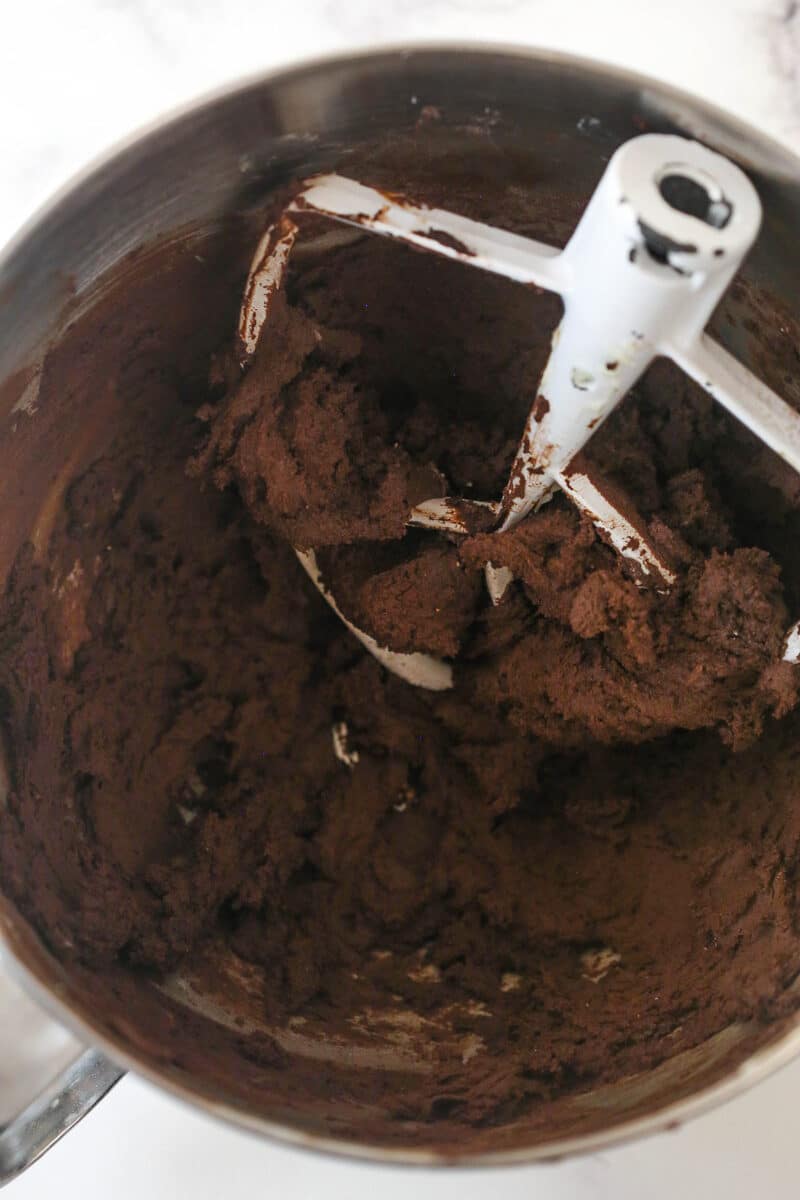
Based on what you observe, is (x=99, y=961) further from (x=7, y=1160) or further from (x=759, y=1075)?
(x=759, y=1075)

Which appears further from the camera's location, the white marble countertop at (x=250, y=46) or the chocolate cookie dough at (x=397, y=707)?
the white marble countertop at (x=250, y=46)

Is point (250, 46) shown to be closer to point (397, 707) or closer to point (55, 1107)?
point (397, 707)

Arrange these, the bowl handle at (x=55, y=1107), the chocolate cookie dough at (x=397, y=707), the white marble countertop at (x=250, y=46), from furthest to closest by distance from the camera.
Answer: the white marble countertop at (x=250, y=46), the chocolate cookie dough at (x=397, y=707), the bowl handle at (x=55, y=1107)

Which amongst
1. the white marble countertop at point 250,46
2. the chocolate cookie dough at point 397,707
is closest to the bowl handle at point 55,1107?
the chocolate cookie dough at point 397,707

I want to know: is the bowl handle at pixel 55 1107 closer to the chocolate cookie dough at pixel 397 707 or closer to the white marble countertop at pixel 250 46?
the chocolate cookie dough at pixel 397 707

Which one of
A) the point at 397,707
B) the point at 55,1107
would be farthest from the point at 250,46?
the point at 55,1107

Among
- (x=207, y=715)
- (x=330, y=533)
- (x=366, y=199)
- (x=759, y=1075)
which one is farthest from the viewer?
(x=207, y=715)

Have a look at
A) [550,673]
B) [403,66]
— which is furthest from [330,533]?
[403,66]

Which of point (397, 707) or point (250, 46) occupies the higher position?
point (250, 46)
